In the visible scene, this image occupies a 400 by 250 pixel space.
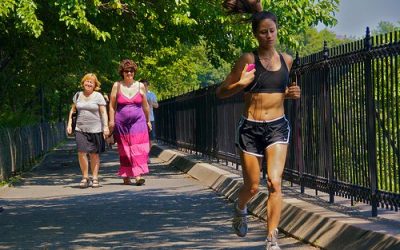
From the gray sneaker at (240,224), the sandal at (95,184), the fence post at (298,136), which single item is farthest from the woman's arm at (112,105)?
the gray sneaker at (240,224)

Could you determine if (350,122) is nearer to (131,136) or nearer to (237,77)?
(237,77)

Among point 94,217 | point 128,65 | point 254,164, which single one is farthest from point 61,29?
point 254,164

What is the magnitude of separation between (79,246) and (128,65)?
22.0ft

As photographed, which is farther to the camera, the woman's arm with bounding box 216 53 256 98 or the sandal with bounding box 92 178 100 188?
the sandal with bounding box 92 178 100 188

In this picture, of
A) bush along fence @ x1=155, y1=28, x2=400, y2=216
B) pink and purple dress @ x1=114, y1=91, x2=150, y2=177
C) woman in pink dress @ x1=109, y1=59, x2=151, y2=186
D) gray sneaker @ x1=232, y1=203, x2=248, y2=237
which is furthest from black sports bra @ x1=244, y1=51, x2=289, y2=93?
pink and purple dress @ x1=114, y1=91, x2=150, y2=177

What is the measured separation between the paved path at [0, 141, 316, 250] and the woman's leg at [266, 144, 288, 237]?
28.8 inches

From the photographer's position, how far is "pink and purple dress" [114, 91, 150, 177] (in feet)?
48.9

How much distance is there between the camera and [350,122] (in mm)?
8531

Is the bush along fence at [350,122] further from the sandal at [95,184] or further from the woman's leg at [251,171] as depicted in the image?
the sandal at [95,184]

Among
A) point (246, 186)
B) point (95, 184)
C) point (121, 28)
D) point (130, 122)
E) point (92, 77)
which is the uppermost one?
point (121, 28)

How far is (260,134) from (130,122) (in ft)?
26.3

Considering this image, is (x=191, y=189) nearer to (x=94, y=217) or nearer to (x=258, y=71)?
(x=94, y=217)

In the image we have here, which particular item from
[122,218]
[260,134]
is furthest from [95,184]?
[260,134]

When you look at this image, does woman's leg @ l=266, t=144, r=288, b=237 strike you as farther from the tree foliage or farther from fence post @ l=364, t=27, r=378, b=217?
the tree foliage
